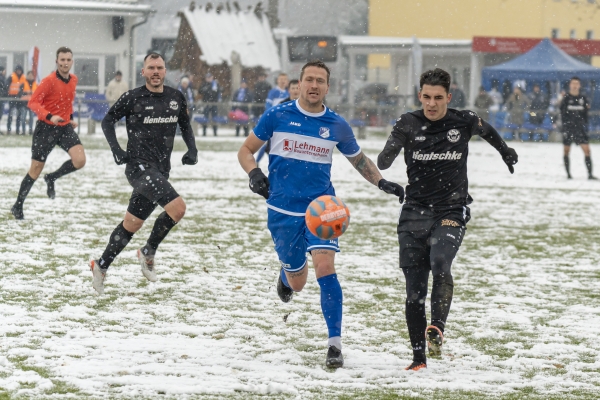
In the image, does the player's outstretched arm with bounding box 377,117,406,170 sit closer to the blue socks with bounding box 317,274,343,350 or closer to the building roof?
the blue socks with bounding box 317,274,343,350

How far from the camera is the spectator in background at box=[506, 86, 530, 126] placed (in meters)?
34.4

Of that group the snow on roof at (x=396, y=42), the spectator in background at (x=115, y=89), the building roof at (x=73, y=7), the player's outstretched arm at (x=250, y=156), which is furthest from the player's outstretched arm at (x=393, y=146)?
the building roof at (x=73, y=7)

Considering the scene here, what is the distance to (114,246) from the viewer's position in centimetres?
898

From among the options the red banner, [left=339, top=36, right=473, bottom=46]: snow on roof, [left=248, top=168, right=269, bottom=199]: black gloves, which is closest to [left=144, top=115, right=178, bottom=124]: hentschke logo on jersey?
[left=248, top=168, right=269, bottom=199]: black gloves

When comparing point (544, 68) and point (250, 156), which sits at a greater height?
point (544, 68)

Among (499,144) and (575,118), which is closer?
(499,144)

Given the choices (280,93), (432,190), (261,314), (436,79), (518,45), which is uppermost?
(518,45)

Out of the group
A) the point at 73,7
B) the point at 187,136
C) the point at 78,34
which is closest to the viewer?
the point at 187,136

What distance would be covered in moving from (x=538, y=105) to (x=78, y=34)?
18.4 meters

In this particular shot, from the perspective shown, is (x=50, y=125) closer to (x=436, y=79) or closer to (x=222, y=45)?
(x=436, y=79)

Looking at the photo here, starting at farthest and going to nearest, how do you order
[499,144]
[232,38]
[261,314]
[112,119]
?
[232,38], [112,119], [261,314], [499,144]

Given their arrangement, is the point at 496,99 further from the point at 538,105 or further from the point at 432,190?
the point at 432,190

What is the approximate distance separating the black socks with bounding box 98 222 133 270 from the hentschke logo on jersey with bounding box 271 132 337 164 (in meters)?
2.44

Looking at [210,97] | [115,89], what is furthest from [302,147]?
[115,89]
